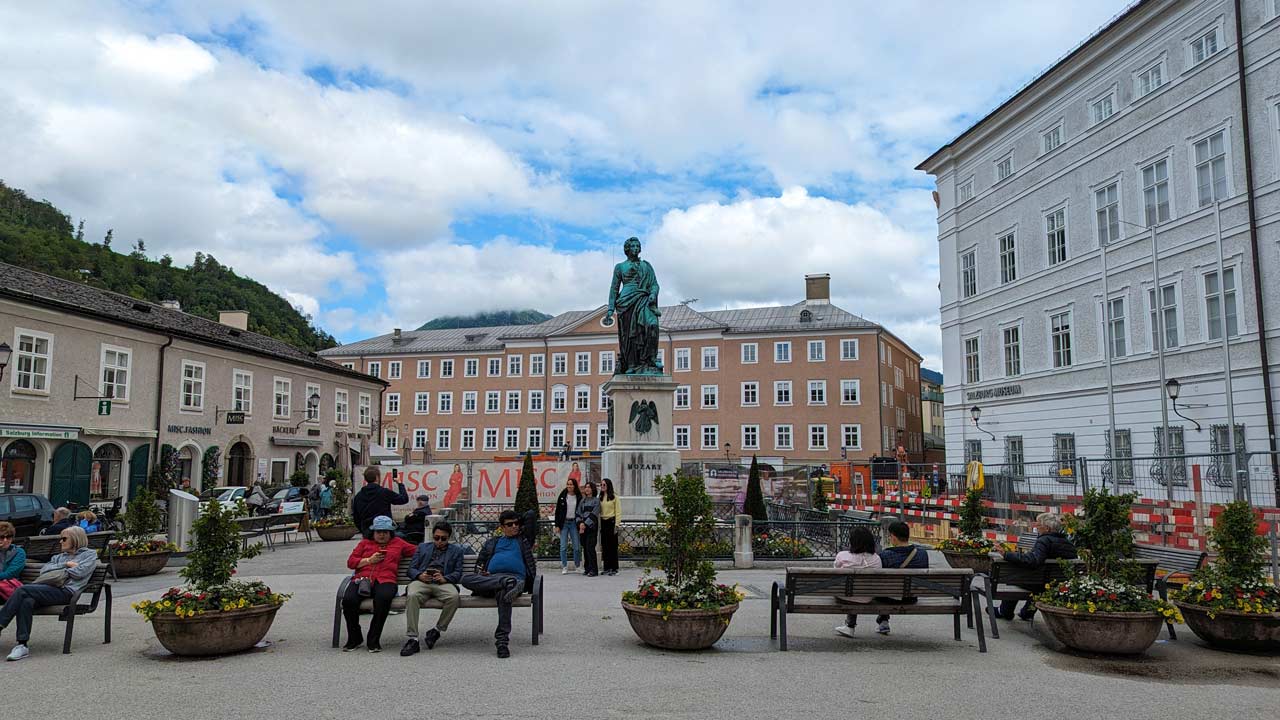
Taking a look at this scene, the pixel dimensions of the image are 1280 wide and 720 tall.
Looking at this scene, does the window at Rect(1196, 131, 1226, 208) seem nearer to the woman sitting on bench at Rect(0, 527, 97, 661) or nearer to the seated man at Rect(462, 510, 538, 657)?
the seated man at Rect(462, 510, 538, 657)

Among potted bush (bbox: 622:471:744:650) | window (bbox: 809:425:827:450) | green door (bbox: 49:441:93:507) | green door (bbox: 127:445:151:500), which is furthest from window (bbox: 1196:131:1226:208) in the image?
window (bbox: 809:425:827:450)

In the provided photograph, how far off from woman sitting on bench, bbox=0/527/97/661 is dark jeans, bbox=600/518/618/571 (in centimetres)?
727

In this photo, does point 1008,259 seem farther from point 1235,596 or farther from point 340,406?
point 340,406

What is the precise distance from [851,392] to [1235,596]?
2140 inches

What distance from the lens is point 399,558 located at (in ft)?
27.8

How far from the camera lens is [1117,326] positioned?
27109 millimetres

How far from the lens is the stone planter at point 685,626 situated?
25.3 ft

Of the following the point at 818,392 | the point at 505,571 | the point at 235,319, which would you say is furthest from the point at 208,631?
the point at 818,392

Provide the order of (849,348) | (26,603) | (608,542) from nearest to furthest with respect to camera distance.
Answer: (26,603) < (608,542) < (849,348)

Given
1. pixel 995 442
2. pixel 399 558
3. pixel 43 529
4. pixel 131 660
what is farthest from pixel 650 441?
pixel 995 442

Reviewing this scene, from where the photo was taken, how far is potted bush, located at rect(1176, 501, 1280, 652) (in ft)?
25.5

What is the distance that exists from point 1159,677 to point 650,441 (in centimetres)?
1142

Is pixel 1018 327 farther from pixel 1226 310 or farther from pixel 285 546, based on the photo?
pixel 285 546

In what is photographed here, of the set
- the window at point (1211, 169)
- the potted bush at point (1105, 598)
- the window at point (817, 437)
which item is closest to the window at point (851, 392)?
the window at point (817, 437)
